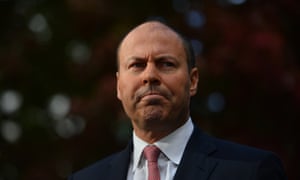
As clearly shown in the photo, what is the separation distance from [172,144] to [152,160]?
0.47ft

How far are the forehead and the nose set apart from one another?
99 mm

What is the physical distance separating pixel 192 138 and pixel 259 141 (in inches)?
143

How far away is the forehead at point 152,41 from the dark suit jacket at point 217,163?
481mm

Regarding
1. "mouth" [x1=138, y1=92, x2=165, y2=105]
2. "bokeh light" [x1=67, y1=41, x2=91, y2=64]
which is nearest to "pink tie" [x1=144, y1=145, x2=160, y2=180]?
"mouth" [x1=138, y1=92, x2=165, y2=105]

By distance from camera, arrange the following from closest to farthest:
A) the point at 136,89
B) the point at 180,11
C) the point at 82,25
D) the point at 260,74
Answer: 1. the point at 136,89
2. the point at 260,74
3. the point at 180,11
4. the point at 82,25

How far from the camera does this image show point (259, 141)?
26.9 ft

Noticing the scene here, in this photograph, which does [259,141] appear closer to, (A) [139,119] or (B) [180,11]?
(B) [180,11]

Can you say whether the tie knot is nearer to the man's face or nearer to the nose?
the man's face

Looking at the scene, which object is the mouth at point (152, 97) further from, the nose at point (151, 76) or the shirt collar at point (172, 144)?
the shirt collar at point (172, 144)

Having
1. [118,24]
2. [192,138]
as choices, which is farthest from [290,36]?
[192,138]

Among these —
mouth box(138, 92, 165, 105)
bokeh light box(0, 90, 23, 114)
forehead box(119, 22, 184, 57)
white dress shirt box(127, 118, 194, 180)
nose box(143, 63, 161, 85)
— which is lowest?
bokeh light box(0, 90, 23, 114)

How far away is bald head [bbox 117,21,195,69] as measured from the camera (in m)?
4.66

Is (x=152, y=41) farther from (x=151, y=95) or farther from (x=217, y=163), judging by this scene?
(x=217, y=163)

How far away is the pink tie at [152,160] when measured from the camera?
449 centimetres
